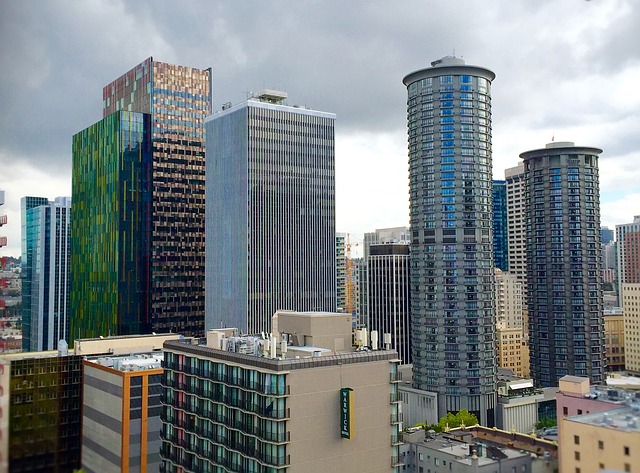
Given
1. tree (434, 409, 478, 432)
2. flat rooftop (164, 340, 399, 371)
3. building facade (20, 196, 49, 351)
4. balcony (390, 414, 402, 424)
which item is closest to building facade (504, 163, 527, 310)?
tree (434, 409, 478, 432)

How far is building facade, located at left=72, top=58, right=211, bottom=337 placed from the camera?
10625 centimetres

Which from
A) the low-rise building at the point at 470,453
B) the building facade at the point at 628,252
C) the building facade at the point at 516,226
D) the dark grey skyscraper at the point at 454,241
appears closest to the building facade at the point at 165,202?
the dark grey skyscraper at the point at 454,241

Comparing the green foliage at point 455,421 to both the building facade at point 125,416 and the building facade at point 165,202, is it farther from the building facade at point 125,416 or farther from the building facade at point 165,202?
the building facade at point 165,202

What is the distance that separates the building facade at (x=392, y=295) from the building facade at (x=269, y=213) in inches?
923

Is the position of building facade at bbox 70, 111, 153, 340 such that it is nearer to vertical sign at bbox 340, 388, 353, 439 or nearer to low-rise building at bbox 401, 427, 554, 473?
low-rise building at bbox 401, 427, 554, 473

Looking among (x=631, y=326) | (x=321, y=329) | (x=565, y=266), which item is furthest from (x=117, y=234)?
(x=631, y=326)

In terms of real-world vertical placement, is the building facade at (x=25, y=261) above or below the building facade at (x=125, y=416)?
above

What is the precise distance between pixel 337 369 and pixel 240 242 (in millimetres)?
59121

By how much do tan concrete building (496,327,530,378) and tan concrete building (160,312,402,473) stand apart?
8676cm

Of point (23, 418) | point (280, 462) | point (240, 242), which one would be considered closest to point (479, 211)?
point (240, 242)

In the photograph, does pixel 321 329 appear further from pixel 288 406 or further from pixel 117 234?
pixel 117 234

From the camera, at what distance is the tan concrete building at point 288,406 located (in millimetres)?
33719

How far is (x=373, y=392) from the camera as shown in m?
36.8

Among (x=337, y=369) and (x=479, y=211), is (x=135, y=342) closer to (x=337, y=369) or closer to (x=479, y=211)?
(x=337, y=369)
